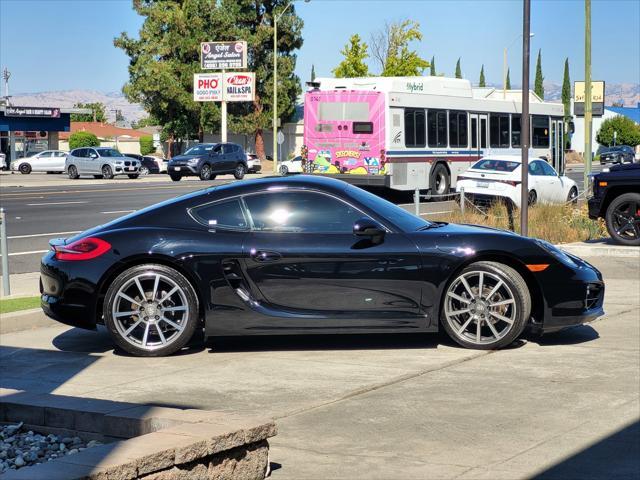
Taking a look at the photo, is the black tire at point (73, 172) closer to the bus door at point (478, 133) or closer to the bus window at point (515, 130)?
the bus window at point (515, 130)

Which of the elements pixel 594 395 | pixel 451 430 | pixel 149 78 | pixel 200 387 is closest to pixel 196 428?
pixel 451 430

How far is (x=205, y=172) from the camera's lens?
47.2 metres

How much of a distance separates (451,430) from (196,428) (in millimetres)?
1852

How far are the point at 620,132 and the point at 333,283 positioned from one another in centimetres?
10978

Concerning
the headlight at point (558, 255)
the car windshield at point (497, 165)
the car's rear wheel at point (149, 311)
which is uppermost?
the car windshield at point (497, 165)

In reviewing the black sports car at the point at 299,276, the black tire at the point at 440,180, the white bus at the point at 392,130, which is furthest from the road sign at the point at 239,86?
the black sports car at the point at 299,276

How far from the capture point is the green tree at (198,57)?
244ft

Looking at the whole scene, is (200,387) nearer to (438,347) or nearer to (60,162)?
(438,347)

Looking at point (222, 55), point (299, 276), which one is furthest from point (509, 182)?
point (222, 55)

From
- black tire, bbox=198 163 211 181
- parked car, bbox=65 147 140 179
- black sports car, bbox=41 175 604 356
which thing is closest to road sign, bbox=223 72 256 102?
parked car, bbox=65 147 140 179

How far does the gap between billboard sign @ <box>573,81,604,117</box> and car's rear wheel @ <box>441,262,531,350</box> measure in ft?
67.9

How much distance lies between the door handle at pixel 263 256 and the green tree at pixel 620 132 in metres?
109

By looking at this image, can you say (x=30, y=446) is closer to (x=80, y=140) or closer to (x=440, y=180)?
(x=440, y=180)

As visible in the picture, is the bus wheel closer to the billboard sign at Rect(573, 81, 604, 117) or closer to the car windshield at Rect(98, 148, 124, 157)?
the billboard sign at Rect(573, 81, 604, 117)
